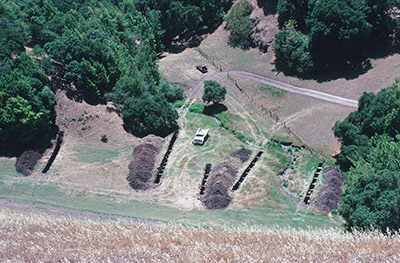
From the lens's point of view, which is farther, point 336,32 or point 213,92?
point 336,32

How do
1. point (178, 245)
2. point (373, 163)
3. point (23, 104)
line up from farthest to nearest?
point (23, 104)
point (373, 163)
point (178, 245)

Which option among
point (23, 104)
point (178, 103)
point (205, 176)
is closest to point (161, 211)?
point (205, 176)

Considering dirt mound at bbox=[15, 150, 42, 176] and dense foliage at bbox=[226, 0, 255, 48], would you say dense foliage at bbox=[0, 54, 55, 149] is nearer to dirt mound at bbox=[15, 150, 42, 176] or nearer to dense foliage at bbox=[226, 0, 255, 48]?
dirt mound at bbox=[15, 150, 42, 176]

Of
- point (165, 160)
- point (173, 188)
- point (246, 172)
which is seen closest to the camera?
point (173, 188)

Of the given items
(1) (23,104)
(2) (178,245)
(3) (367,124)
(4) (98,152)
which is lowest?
(4) (98,152)

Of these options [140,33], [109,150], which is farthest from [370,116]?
[140,33]

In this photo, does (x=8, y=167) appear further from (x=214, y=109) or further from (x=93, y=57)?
(x=214, y=109)

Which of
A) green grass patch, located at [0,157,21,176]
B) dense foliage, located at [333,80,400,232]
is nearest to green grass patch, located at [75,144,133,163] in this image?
green grass patch, located at [0,157,21,176]
